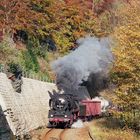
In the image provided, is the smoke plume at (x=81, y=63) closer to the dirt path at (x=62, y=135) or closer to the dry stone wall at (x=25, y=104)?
the dry stone wall at (x=25, y=104)

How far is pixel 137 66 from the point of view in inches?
1192

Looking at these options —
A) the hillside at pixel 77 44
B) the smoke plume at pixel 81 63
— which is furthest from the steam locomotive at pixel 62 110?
the smoke plume at pixel 81 63

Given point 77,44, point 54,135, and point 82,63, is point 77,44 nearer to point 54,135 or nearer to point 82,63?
point 82,63

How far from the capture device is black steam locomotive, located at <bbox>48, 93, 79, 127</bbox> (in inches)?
1434

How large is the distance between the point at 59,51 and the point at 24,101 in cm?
2696

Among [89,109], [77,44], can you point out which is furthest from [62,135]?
[77,44]

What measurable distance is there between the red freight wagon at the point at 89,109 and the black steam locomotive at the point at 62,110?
12.9 feet

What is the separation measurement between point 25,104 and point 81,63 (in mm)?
16135

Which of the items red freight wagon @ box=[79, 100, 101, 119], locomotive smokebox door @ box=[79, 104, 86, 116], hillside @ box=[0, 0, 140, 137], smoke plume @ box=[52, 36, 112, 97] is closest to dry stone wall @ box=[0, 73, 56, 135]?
smoke plume @ box=[52, 36, 112, 97]

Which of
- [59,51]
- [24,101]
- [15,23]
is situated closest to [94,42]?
[59,51]

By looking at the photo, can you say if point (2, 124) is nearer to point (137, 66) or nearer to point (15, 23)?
point (137, 66)

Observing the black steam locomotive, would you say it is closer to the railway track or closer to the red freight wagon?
the railway track

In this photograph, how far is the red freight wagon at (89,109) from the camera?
1652 inches

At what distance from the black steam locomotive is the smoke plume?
6.96 metres
